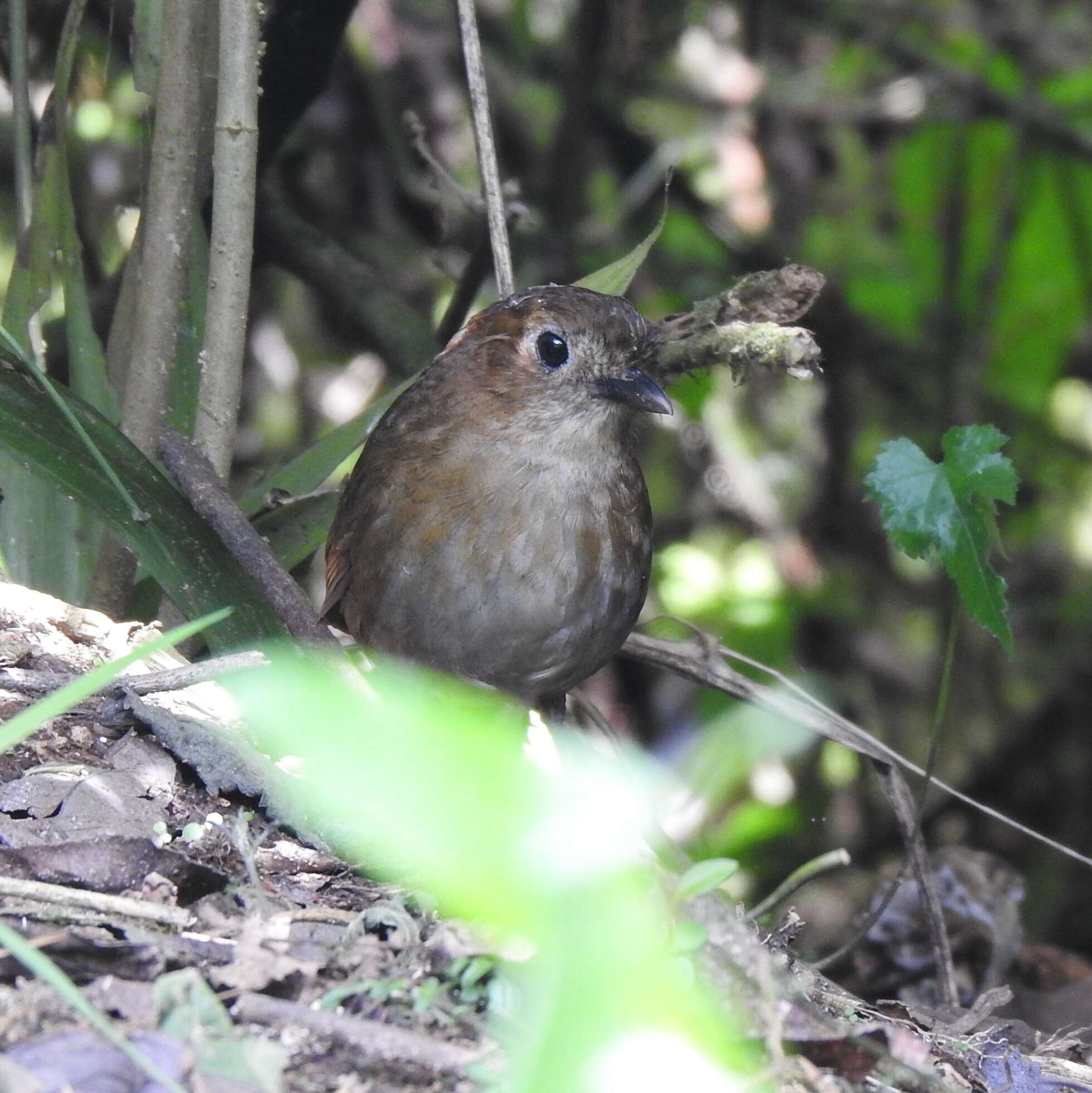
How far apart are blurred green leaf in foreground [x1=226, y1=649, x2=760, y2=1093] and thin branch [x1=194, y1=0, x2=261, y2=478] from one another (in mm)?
2005

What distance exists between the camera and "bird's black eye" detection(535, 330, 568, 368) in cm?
314

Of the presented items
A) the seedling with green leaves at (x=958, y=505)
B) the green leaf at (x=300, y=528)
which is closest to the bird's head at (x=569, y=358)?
the green leaf at (x=300, y=528)

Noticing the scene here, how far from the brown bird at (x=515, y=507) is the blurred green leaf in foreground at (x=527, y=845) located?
6.79ft

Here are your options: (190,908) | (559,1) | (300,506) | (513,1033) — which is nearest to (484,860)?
(513,1033)

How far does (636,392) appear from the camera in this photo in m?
3.07

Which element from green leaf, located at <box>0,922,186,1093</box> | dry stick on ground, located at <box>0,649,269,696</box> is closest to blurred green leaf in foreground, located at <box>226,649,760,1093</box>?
green leaf, located at <box>0,922,186,1093</box>

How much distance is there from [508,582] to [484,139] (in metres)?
0.95

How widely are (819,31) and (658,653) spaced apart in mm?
3659

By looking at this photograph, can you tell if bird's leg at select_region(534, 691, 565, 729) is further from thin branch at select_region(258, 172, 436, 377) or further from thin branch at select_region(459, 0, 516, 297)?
thin branch at select_region(258, 172, 436, 377)

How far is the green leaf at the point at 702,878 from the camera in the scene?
149 centimetres

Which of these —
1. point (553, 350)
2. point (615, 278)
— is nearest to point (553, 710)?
point (553, 350)

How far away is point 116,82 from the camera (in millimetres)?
4402

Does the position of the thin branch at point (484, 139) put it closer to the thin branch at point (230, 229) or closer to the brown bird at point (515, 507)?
the brown bird at point (515, 507)

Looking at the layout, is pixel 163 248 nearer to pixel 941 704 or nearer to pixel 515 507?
pixel 515 507
